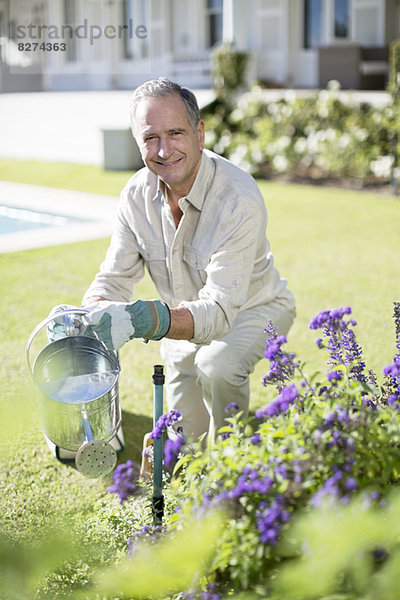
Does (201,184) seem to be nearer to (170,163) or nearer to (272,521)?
(170,163)

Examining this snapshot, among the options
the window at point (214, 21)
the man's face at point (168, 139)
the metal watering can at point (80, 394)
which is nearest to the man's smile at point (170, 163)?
the man's face at point (168, 139)

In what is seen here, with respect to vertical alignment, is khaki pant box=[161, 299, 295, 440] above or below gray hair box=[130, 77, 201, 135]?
below

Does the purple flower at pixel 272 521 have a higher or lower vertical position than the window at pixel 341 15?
lower

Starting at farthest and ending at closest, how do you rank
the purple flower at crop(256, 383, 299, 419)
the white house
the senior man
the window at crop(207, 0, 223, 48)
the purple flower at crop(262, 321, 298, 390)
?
the window at crop(207, 0, 223, 48)
the white house
the senior man
the purple flower at crop(262, 321, 298, 390)
the purple flower at crop(256, 383, 299, 419)

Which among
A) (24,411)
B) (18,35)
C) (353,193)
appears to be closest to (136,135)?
(24,411)

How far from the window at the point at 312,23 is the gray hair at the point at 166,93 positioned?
623 inches

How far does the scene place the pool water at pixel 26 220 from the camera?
30.2 feet

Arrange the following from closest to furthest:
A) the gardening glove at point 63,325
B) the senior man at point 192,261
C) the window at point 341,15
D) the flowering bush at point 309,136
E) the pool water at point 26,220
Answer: the gardening glove at point 63,325
the senior man at point 192,261
the pool water at point 26,220
the flowering bush at point 309,136
the window at point 341,15

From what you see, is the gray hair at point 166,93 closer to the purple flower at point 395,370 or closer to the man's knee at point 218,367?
the man's knee at point 218,367

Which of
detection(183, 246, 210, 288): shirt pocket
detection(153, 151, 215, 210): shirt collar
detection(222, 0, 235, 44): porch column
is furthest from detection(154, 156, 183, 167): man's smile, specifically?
detection(222, 0, 235, 44): porch column

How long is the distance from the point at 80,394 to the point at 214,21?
19.5m

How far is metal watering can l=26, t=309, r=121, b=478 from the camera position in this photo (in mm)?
2018

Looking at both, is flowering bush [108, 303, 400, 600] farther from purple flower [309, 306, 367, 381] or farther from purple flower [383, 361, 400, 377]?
purple flower [309, 306, 367, 381]

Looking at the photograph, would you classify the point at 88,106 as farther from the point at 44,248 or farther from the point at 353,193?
the point at 44,248
